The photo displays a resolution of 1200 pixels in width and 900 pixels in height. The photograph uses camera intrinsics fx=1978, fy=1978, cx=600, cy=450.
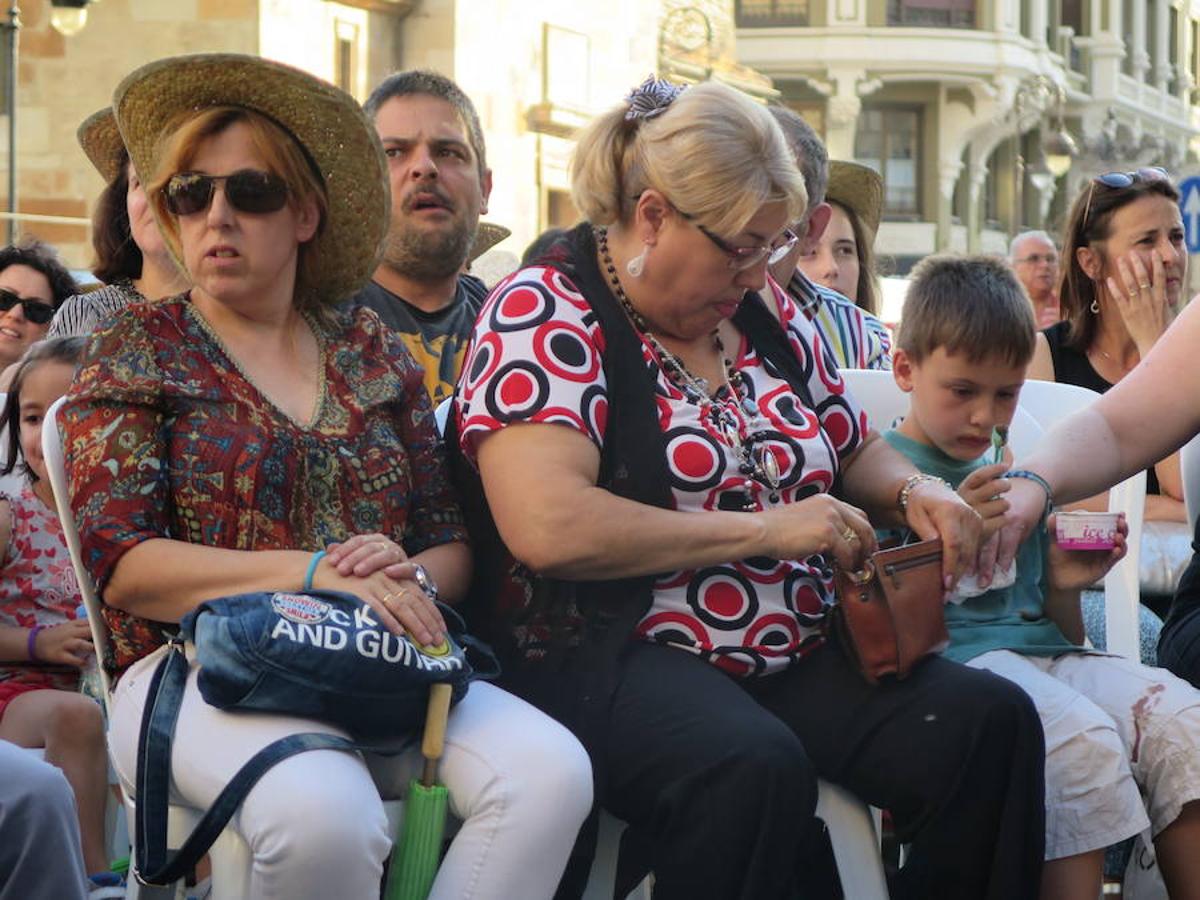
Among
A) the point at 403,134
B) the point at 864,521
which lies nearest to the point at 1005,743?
the point at 864,521

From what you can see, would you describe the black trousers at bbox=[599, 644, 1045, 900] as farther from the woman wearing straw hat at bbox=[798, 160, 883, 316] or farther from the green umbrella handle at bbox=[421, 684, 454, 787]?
the woman wearing straw hat at bbox=[798, 160, 883, 316]

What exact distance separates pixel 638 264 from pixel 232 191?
72cm

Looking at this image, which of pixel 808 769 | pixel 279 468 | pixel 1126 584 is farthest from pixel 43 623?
pixel 1126 584

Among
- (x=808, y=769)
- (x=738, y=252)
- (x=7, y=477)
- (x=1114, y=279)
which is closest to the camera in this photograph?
(x=808, y=769)

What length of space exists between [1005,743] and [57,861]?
4.98 ft

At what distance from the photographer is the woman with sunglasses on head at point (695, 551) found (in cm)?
314

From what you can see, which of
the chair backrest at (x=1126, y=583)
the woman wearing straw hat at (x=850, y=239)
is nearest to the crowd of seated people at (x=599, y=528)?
the chair backrest at (x=1126, y=583)

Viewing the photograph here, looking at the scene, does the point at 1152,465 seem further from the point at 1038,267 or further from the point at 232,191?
the point at 1038,267

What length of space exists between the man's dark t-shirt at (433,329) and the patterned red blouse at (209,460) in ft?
3.63

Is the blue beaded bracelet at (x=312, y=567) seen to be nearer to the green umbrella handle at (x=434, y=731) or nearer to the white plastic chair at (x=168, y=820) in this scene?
the green umbrella handle at (x=434, y=731)

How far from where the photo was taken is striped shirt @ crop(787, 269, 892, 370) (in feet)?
16.8

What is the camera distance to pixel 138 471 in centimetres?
315

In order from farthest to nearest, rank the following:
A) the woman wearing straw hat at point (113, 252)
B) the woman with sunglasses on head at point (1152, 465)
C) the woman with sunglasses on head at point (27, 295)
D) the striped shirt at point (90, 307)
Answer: the woman with sunglasses on head at point (27, 295) < the striped shirt at point (90, 307) < the woman wearing straw hat at point (113, 252) < the woman with sunglasses on head at point (1152, 465)

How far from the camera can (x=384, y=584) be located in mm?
3117
